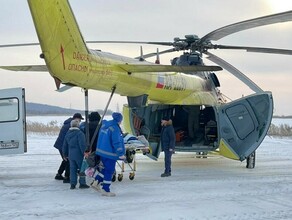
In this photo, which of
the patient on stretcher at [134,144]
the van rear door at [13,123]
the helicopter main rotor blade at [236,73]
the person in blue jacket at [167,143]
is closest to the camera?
the patient on stretcher at [134,144]

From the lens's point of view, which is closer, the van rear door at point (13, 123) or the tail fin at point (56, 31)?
the tail fin at point (56, 31)

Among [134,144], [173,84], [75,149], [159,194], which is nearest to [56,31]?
[75,149]

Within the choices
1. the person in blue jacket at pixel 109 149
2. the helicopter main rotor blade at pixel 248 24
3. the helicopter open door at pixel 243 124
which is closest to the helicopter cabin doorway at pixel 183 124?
the helicopter open door at pixel 243 124

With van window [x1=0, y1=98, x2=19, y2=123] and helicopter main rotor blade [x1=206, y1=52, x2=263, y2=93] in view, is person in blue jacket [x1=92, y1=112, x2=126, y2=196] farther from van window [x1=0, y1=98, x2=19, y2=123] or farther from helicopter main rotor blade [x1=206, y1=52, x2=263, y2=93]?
helicopter main rotor blade [x1=206, y1=52, x2=263, y2=93]

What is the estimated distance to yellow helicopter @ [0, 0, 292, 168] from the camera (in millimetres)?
7699

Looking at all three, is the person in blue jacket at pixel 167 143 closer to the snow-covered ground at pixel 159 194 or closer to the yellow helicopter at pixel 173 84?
the snow-covered ground at pixel 159 194

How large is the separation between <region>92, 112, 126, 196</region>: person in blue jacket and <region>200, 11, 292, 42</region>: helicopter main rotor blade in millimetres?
3180

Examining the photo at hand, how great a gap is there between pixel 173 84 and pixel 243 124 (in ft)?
7.29

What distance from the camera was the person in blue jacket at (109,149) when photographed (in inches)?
333

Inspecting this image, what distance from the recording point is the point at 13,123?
10531mm

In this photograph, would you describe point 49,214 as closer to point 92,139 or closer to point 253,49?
point 92,139

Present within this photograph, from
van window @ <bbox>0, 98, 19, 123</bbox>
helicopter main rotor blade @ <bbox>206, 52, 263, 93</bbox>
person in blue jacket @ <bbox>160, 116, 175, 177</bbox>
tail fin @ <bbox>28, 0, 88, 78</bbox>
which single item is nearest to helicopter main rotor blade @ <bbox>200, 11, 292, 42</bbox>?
helicopter main rotor blade @ <bbox>206, 52, 263, 93</bbox>

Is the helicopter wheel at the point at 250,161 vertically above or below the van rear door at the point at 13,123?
below

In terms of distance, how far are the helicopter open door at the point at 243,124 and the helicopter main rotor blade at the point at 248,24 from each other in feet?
6.44
